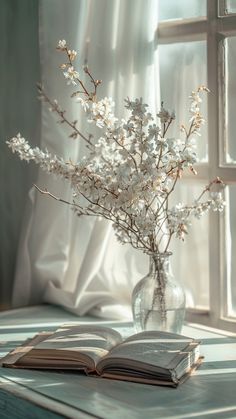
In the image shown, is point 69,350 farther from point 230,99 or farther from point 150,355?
point 230,99

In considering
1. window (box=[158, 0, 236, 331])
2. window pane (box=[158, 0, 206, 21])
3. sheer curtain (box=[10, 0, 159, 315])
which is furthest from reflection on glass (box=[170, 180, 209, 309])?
window pane (box=[158, 0, 206, 21])

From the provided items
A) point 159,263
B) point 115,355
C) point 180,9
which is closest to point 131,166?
point 159,263

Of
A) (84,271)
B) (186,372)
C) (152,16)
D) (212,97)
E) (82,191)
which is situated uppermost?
(152,16)

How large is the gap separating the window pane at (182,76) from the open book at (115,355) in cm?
67

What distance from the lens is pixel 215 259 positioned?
241 centimetres

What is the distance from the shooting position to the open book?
6.05ft

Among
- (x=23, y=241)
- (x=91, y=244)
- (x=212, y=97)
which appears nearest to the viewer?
(x=212, y=97)

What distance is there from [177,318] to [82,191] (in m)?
0.41

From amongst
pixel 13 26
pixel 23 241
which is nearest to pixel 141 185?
pixel 23 241

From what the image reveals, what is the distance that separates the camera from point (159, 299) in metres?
2.18

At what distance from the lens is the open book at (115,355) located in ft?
6.05

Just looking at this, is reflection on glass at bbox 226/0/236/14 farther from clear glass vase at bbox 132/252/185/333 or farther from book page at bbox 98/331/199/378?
book page at bbox 98/331/199/378

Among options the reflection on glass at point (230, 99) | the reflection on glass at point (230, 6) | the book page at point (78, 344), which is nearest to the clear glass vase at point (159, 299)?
the book page at point (78, 344)

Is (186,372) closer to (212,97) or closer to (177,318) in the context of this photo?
(177,318)
